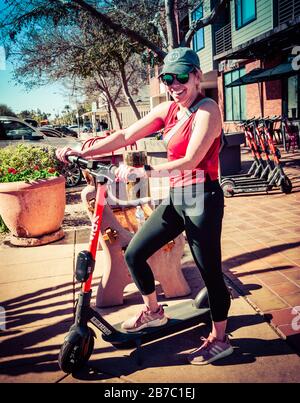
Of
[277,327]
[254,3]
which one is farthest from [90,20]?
[277,327]

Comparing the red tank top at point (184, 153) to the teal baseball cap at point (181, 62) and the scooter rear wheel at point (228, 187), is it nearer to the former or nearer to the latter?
the teal baseball cap at point (181, 62)

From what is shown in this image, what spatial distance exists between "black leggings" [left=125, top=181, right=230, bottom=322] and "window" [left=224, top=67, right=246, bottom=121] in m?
17.6

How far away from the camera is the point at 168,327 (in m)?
2.53

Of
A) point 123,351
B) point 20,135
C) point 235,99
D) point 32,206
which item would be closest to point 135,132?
point 123,351

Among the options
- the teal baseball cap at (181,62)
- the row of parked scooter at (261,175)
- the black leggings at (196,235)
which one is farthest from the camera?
the row of parked scooter at (261,175)

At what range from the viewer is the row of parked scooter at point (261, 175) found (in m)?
6.73

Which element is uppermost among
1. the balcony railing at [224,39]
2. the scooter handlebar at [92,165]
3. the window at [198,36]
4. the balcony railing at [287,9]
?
the window at [198,36]

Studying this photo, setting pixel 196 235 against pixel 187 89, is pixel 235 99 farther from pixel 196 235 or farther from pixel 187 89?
pixel 196 235

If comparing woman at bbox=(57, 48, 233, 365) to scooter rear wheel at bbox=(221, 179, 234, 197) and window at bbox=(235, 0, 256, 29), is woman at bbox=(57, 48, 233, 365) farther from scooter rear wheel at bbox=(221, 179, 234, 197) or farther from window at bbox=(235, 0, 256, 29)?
window at bbox=(235, 0, 256, 29)

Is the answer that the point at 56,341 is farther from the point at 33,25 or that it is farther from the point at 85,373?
the point at 33,25

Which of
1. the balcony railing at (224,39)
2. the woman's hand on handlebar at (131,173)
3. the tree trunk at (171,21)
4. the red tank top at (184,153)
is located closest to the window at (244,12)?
the balcony railing at (224,39)

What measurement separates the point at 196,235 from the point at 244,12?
1809 cm

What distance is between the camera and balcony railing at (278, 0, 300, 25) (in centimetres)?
1254

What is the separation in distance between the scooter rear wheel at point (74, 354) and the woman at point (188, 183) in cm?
37
